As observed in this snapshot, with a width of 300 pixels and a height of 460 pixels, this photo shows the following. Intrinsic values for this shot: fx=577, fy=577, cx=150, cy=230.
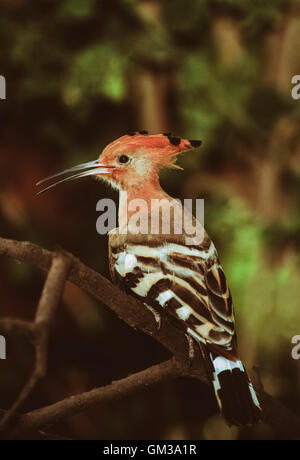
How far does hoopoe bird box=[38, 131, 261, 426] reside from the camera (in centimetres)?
103

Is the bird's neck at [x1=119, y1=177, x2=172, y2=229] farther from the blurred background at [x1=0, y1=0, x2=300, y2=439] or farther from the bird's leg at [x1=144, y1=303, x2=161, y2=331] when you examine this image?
the blurred background at [x1=0, y1=0, x2=300, y2=439]

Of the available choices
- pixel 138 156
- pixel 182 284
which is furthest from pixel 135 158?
pixel 182 284

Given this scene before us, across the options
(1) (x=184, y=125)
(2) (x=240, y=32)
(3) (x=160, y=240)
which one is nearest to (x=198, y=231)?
(3) (x=160, y=240)

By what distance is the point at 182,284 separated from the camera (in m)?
1.04

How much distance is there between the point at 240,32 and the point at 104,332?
1.02m

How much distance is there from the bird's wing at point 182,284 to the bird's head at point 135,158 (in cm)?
16

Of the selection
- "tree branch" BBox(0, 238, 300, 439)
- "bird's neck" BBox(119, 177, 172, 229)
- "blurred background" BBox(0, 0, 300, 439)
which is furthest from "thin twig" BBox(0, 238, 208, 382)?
"blurred background" BBox(0, 0, 300, 439)

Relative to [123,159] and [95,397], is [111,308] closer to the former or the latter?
[95,397]

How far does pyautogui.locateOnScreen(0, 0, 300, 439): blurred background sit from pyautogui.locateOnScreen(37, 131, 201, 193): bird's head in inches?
14.9

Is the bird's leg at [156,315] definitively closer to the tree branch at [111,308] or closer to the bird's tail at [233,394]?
the tree branch at [111,308]

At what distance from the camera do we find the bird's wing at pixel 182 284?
1.03 m
